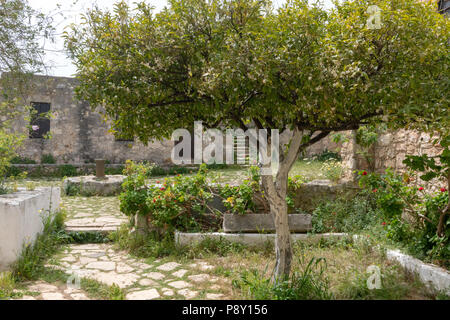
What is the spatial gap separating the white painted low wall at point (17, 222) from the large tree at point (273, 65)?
191 cm

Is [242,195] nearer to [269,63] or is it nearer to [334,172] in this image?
[334,172]

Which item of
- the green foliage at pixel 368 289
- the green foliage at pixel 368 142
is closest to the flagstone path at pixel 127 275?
the green foliage at pixel 368 289

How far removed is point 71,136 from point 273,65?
42.9 feet

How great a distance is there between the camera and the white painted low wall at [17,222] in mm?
4230

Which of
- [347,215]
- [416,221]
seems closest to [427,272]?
[416,221]

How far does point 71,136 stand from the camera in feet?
46.8

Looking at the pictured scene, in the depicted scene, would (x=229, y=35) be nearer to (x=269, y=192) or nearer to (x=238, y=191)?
(x=269, y=192)

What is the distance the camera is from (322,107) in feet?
10.3

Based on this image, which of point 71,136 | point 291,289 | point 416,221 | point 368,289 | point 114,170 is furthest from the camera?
point 71,136

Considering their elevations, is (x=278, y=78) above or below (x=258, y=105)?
above

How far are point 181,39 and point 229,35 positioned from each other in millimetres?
458

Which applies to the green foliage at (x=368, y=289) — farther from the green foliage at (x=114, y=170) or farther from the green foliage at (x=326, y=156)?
the green foliage at (x=114, y=170)

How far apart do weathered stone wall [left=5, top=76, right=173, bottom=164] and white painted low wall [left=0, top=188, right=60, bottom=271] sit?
9032mm
